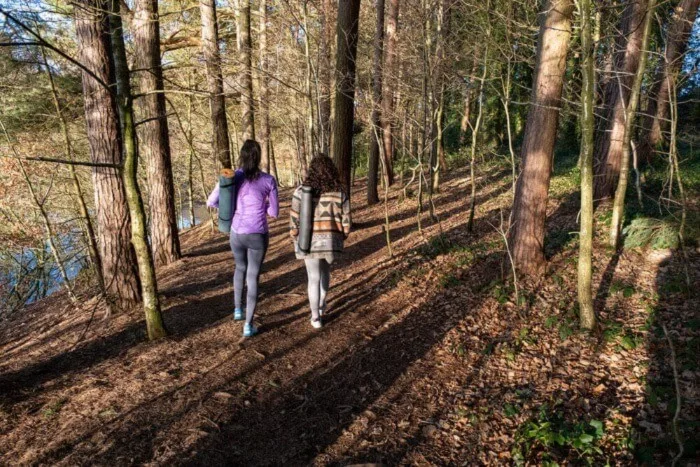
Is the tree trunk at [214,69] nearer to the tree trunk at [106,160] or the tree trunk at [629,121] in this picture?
the tree trunk at [106,160]

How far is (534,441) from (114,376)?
12.2ft

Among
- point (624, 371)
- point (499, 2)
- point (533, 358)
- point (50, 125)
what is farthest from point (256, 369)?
point (50, 125)

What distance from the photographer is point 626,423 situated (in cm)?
297

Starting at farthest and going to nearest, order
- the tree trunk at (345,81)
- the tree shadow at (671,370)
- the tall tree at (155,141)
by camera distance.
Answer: the tree trunk at (345,81), the tall tree at (155,141), the tree shadow at (671,370)

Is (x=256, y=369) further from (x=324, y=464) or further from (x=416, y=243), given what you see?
(x=416, y=243)

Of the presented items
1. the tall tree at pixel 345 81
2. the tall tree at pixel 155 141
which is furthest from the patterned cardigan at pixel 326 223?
the tall tree at pixel 155 141

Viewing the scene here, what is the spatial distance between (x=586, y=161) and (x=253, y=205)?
10.9 feet

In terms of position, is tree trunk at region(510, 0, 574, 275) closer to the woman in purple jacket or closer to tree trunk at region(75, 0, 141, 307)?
the woman in purple jacket

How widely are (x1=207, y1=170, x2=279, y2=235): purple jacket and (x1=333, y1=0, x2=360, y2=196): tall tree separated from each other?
3.79m

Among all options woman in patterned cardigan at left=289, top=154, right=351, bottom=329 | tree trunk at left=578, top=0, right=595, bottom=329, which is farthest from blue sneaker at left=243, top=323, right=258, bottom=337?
tree trunk at left=578, top=0, right=595, bottom=329

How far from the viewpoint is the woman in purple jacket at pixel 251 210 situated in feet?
13.7

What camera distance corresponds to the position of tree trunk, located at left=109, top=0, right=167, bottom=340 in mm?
3611

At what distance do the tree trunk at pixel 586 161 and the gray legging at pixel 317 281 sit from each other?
8.83 feet

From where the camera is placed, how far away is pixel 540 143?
5.17 meters
